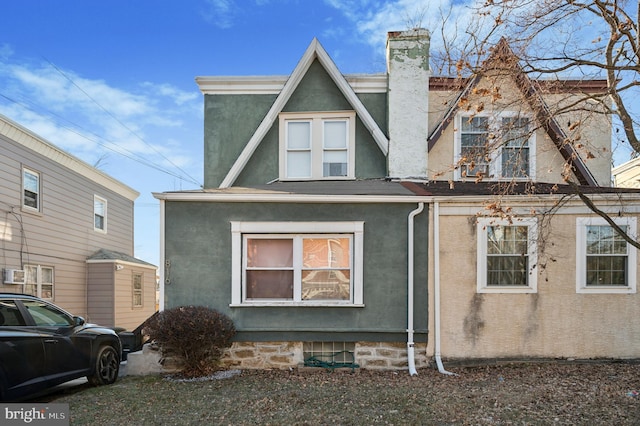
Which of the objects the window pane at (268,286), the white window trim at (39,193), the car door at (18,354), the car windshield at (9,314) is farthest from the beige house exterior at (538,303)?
the white window trim at (39,193)

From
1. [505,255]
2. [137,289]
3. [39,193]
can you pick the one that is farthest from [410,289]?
[137,289]

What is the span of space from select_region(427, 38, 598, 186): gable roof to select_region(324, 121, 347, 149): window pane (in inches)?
76.8

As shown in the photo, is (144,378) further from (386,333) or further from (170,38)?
(170,38)

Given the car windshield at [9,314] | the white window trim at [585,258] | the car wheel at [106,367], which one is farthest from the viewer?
the white window trim at [585,258]

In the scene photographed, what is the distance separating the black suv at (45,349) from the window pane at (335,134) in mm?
5982

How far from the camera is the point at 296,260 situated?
27.9ft

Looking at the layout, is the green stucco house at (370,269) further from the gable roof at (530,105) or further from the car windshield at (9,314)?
the car windshield at (9,314)

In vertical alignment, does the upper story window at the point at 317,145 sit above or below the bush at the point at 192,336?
above

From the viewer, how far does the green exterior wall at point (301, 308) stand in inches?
325

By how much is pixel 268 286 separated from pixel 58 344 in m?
3.60

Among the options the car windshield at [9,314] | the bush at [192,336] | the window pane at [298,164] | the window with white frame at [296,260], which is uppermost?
the window pane at [298,164]

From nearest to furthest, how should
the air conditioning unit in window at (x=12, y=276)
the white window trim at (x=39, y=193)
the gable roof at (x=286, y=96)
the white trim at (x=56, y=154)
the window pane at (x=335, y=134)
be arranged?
the gable roof at (x=286, y=96) → the window pane at (x=335, y=134) → the air conditioning unit in window at (x=12, y=276) → the white trim at (x=56, y=154) → the white window trim at (x=39, y=193)

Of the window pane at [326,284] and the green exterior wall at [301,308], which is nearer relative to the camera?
the green exterior wall at [301,308]

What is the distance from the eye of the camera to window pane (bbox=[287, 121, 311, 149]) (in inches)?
397
